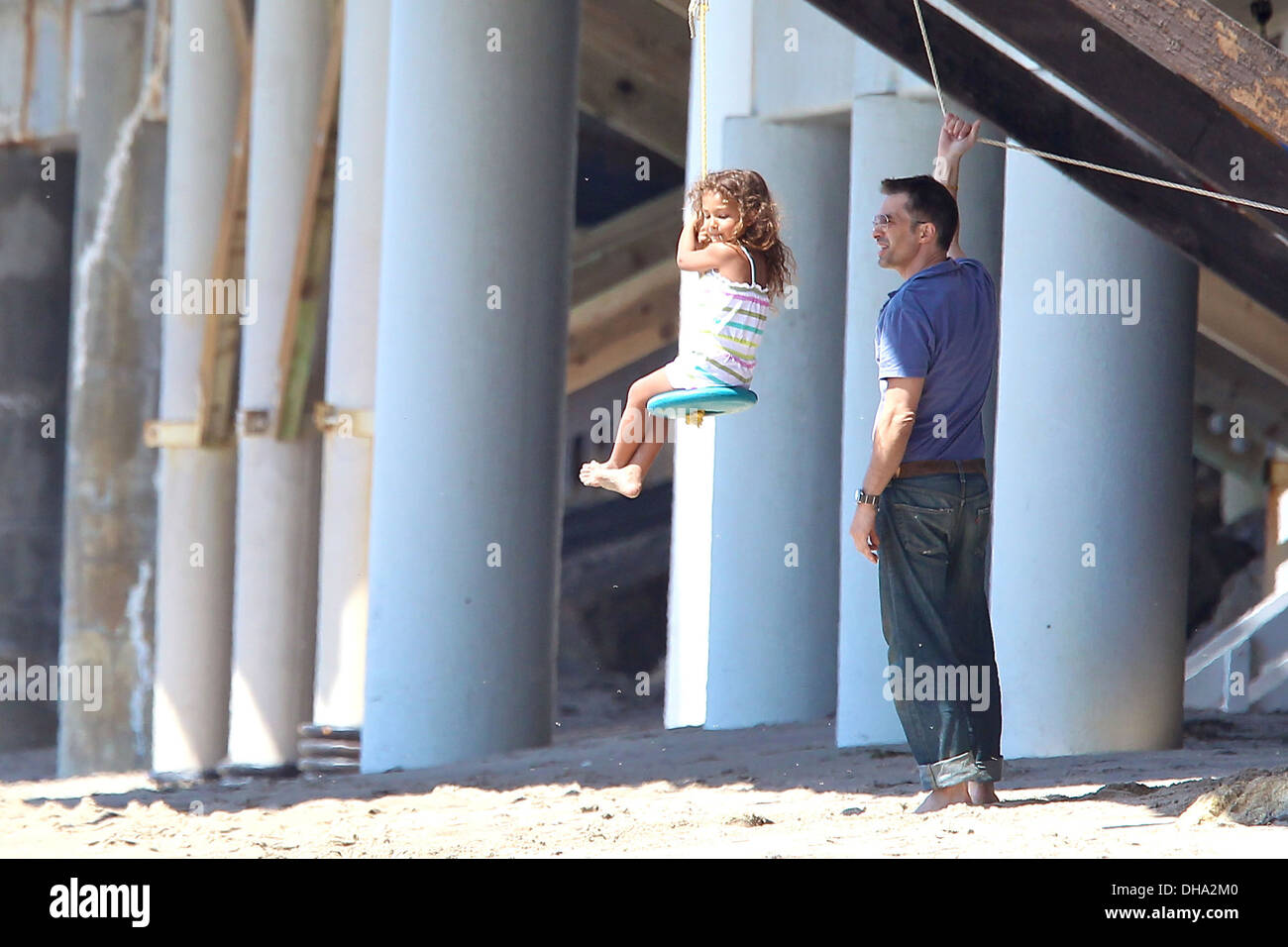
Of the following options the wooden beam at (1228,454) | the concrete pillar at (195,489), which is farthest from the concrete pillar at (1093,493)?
the wooden beam at (1228,454)

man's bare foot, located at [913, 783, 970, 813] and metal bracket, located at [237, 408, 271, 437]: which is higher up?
metal bracket, located at [237, 408, 271, 437]

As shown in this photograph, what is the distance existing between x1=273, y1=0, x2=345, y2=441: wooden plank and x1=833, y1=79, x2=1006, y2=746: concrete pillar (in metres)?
5.36

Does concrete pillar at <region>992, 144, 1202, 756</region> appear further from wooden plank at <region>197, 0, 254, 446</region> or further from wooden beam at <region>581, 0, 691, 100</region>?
wooden beam at <region>581, 0, 691, 100</region>

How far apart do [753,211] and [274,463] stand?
8.93 metres

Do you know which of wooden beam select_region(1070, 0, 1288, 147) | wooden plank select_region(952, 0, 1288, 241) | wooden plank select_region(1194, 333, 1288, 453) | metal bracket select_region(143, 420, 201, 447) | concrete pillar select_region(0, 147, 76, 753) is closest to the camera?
wooden beam select_region(1070, 0, 1288, 147)

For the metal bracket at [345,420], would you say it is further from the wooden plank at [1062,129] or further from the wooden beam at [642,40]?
the wooden plank at [1062,129]

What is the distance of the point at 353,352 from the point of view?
12.9m

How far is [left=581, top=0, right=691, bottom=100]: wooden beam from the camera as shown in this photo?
57.1ft

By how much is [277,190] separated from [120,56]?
469cm

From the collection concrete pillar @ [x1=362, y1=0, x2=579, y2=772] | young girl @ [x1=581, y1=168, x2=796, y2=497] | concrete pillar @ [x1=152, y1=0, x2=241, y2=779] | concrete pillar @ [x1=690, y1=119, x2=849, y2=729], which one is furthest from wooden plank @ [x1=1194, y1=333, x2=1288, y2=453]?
young girl @ [x1=581, y1=168, x2=796, y2=497]

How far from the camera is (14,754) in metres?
19.3

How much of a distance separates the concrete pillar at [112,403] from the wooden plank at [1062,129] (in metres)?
13.3

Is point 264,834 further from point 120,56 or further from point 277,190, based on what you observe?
point 120,56
